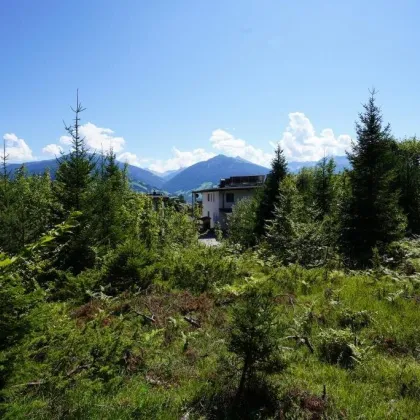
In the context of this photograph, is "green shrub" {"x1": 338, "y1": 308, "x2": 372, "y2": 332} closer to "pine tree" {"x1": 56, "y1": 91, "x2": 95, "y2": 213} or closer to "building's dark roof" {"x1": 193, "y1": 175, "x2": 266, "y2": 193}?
"pine tree" {"x1": 56, "y1": 91, "x2": 95, "y2": 213}

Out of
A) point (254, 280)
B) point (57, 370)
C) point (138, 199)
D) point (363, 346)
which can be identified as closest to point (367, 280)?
point (254, 280)

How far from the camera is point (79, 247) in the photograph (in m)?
11.6

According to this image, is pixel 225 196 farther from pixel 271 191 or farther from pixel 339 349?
pixel 339 349

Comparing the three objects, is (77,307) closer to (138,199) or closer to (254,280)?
(254,280)

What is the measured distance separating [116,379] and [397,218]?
1460 cm

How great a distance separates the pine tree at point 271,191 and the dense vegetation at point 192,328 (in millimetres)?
11900

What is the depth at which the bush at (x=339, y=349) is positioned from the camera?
4.92 m

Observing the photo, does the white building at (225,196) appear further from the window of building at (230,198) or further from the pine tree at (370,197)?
the pine tree at (370,197)

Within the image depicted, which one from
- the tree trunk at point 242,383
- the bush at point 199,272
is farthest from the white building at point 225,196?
the tree trunk at point 242,383

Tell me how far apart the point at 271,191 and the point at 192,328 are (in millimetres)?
20716

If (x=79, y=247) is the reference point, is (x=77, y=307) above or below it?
below

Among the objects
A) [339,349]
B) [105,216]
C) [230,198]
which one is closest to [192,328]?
[339,349]

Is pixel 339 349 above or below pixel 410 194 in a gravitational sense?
below

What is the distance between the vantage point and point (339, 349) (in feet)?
17.1
